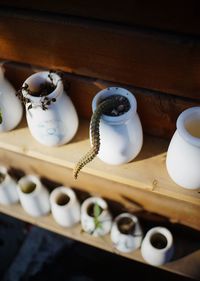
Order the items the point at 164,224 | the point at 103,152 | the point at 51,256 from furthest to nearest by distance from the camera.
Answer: the point at 51,256 → the point at 164,224 → the point at 103,152

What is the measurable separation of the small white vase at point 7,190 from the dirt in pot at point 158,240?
1.71ft

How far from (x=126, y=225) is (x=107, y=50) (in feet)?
2.11

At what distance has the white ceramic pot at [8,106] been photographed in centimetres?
97

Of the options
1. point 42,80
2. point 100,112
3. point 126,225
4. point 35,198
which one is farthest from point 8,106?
point 126,225

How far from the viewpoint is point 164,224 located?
132cm

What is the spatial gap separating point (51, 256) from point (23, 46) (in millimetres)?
1034

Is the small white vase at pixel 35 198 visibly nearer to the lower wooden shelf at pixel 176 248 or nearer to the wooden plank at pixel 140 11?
the lower wooden shelf at pixel 176 248

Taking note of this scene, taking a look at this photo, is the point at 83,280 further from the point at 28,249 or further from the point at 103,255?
the point at 28,249

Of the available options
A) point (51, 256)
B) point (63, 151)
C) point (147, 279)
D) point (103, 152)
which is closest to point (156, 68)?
point (103, 152)

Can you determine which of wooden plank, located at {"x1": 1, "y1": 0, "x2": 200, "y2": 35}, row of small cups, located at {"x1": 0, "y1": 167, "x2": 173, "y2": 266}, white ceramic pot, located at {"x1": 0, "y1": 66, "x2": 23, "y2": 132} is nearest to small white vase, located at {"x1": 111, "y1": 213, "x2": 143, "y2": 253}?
row of small cups, located at {"x1": 0, "y1": 167, "x2": 173, "y2": 266}

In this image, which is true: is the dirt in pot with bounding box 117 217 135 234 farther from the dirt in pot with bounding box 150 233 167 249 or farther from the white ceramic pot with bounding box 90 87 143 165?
the white ceramic pot with bounding box 90 87 143 165

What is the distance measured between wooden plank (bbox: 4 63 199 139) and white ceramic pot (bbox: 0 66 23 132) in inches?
2.2

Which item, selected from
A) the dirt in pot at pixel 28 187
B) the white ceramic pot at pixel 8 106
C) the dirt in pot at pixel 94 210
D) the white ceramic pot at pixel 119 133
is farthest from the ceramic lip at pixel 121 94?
the dirt in pot at pixel 28 187

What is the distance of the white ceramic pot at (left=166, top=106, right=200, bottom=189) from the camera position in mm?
766
